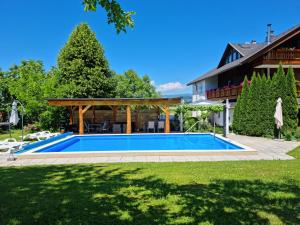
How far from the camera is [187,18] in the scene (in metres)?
23.5

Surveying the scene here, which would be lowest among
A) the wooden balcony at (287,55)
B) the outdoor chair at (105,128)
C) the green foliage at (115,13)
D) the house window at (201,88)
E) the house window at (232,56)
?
the outdoor chair at (105,128)

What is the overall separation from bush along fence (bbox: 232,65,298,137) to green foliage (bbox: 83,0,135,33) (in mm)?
14387

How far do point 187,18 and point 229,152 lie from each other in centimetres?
1649

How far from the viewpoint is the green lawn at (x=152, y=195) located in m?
3.98

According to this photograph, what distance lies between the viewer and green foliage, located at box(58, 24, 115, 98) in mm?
26000

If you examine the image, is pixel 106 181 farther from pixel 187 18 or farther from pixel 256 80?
pixel 187 18

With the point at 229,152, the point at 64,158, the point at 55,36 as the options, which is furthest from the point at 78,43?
the point at 229,152

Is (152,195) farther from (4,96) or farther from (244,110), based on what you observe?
(4,96)

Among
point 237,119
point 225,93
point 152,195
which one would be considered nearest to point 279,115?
point 237,119

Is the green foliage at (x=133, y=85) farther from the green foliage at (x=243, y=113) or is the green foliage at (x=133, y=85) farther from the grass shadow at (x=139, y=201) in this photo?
the grass shadow at (x=139, y=201)

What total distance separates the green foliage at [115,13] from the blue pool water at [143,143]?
10.5 meters

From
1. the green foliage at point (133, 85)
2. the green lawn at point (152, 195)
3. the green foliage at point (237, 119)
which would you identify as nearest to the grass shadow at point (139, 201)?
the green lawn at point (152, 195)

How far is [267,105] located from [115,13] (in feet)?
50.8

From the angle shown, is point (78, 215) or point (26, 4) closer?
point (78, 215)
